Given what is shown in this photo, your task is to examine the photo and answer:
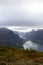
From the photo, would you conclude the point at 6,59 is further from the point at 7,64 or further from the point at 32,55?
the point at 32,55

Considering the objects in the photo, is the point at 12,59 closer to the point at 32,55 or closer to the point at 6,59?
the point at 6,59

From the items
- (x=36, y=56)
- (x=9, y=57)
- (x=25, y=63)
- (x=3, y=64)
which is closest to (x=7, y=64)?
(x=3, y=64)

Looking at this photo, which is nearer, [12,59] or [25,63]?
[25,63]

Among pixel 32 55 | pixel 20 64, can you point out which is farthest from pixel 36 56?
pixel 20 64

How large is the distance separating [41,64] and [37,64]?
0.38 m

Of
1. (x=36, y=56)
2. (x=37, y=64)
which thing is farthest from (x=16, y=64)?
(x=36, y=56)

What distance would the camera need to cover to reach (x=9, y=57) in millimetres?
22500

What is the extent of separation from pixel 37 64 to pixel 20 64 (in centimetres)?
143

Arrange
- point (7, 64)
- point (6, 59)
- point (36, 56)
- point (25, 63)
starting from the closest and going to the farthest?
point (7, 64) < point (25, 63) < point (6, 59) < point (36, 56)

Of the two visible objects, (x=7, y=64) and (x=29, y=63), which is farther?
(x=29, y=63)

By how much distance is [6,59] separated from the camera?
2181 centimetres

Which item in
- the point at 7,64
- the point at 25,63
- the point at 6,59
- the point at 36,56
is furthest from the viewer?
the point at 36,56

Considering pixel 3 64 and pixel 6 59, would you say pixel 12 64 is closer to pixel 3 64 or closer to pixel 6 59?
pixel 3 64

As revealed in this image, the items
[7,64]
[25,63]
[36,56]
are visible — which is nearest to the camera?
[7,64]
